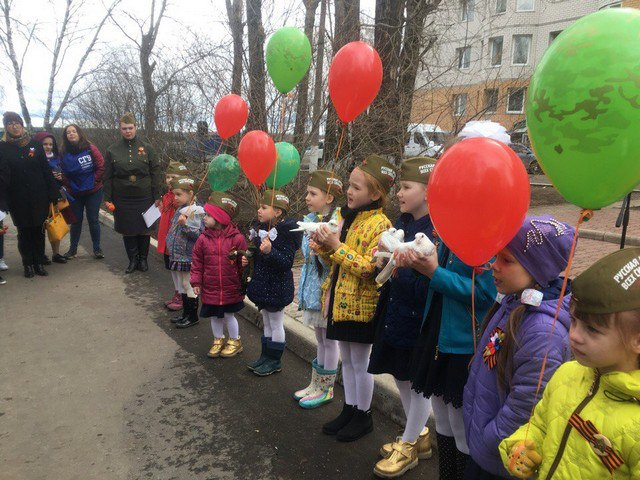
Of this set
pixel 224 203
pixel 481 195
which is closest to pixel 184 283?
pixel 224 203

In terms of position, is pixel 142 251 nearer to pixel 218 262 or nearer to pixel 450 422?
pixel 218 262

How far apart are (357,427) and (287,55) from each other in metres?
2.94

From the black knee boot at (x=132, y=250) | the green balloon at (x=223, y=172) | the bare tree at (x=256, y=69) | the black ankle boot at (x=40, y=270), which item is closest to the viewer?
the green balloon at (x=223, y=172)

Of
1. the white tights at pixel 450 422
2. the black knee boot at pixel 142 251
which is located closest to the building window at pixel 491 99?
the black knee boot at pixel 142 251

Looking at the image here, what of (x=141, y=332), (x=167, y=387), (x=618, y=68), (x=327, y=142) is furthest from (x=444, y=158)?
(x=327, y=142)

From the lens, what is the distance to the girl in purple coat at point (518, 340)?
5.82 feet

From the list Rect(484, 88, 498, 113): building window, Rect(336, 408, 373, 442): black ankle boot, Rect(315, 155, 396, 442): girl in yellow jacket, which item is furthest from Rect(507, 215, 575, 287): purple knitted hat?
Rect(484, 88, 498, 113): building window

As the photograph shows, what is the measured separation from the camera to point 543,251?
1.87m

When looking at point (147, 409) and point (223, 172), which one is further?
point (223, 172)

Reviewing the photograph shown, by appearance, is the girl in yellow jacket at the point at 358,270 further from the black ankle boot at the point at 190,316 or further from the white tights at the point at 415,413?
the black ankle boot at the point at 190,316

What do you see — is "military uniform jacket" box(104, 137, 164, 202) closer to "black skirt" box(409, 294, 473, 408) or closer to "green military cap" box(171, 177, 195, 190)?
"green military cap" box(171, 177, 195, 190)

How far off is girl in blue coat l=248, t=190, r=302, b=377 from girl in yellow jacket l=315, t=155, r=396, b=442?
728 mm

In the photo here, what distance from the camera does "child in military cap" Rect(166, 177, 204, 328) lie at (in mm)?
4871

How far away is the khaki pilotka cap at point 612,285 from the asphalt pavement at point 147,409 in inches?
73.6
